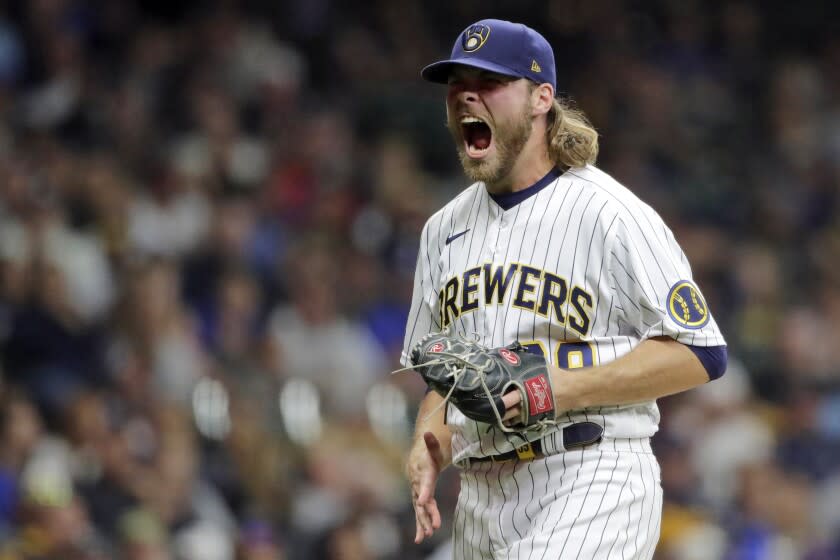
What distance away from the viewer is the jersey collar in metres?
3.00

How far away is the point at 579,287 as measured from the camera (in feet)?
9.30

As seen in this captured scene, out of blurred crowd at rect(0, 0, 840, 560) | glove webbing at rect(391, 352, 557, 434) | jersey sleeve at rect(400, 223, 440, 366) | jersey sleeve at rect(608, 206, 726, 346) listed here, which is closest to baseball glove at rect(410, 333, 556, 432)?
glove webbing at rect(391, 352, 557, 434)

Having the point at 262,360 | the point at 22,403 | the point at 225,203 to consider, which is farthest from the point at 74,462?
the point at 225,203

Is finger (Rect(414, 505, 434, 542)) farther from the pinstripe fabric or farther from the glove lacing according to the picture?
the glove lacing

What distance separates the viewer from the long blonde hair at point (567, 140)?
301 centimetres

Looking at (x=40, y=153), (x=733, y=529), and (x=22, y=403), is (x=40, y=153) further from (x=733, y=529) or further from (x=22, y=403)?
(x=733, y=529)

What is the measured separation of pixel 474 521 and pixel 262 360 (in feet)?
10.8

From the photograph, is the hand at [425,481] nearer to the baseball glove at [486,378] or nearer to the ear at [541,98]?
the baseball glove at [486,378]

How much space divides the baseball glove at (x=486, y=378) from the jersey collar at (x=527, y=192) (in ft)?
1.41

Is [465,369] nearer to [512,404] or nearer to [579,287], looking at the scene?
[512,404]

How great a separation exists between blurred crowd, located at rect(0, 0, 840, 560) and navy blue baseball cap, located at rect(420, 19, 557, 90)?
2.87 m

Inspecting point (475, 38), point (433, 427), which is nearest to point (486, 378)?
point (433, 427)

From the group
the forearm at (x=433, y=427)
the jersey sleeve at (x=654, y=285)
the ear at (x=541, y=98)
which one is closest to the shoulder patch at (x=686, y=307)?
the jersey sleeve at (x=654, y=285)

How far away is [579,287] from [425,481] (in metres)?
0.57
